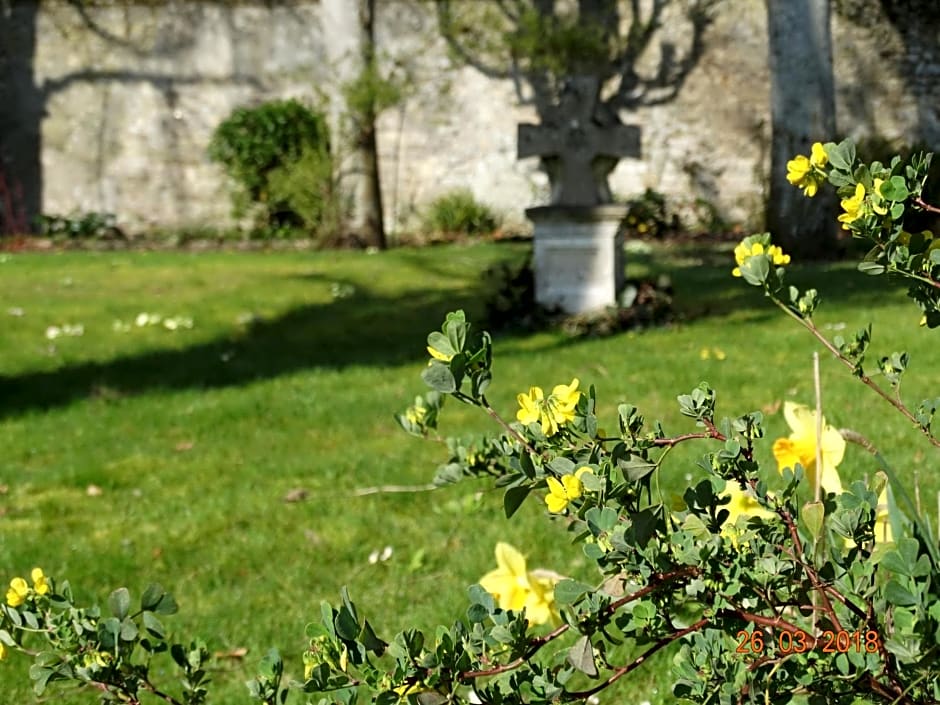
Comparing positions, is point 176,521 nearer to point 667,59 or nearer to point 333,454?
point 333,454

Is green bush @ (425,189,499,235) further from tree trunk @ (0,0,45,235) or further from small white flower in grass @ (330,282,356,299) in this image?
tree trunk @ (0,0,45,235)

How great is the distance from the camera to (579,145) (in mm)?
7793

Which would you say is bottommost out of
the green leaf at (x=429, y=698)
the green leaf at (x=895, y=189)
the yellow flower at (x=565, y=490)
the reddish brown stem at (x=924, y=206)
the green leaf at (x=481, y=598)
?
the green leaf at (x=429, y=698)

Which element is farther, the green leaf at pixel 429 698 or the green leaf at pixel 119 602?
the green leaf at pixel 119 602

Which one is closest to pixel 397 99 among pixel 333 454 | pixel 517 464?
pixel 333 454

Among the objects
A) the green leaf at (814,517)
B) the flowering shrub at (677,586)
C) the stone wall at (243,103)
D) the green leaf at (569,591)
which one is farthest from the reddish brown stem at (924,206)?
the stone wall at (243,103)

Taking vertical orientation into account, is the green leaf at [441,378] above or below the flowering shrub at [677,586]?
above

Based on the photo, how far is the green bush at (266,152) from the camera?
15.3 m

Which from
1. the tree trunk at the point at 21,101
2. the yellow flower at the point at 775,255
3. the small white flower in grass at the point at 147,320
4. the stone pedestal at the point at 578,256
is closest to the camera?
the yellow flower at the point at 775,255

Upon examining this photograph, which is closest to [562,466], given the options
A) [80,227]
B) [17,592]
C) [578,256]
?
[17,592]

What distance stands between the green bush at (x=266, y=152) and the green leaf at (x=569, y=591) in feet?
46.2

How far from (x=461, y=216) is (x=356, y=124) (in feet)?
6.37

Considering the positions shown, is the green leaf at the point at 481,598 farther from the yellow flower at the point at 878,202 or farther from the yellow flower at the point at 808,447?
the yellow flower at the point at 878,202
